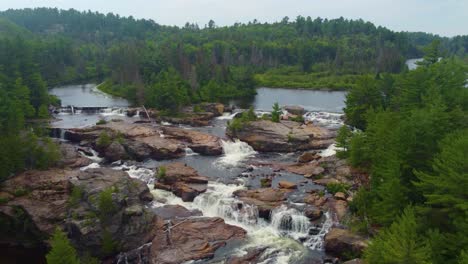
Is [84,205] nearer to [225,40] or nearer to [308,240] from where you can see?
[308,240]

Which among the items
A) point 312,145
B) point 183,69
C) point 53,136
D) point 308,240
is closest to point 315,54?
point 183,69

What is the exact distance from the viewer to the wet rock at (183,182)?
43.5 m

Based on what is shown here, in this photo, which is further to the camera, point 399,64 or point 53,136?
point 399,64

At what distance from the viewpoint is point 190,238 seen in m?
35.7

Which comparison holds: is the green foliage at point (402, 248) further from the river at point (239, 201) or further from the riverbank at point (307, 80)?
the riverbank at point (307, 80)

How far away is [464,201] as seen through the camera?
24641 mm

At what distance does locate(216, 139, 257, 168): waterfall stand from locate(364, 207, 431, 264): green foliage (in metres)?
29.9

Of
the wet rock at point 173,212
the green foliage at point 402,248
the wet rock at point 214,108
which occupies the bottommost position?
the wet rock at point 173,212

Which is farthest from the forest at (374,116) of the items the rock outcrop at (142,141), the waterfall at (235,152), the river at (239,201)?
the waterfall at (235,152)

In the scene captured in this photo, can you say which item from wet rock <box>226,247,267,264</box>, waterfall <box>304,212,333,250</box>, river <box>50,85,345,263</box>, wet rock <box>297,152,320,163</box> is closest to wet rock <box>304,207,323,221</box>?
river <box>50,85,345,263</box>

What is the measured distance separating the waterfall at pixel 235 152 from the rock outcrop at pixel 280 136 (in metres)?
1.12

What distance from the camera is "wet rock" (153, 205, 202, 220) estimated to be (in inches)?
1555

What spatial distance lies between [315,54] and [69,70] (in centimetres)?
9632

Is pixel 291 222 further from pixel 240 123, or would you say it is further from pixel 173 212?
pixel 240 123
